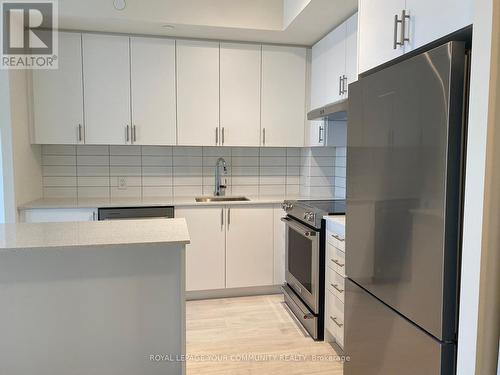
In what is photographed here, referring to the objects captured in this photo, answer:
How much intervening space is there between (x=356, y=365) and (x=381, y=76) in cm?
140

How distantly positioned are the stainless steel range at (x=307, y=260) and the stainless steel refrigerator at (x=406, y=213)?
2.11 ft

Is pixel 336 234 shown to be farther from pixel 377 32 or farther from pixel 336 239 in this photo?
pixel 377 32

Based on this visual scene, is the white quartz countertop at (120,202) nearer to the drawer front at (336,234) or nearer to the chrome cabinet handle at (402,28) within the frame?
the drawer front at (336,234)

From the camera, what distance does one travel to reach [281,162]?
389cm

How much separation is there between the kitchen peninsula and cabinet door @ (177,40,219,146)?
1.65 meters

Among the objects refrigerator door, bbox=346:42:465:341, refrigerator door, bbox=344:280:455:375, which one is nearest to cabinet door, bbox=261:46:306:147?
refrigerator door, bbox=346:42:465:341

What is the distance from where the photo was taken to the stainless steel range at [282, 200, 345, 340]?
8.51ft

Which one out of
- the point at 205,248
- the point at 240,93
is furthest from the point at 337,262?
the point at 240,93

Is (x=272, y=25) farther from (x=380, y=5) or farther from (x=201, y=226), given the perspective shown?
(x=201, y=226)

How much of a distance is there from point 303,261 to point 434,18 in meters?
1.88

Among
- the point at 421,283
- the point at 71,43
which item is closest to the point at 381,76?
the point at 421,283

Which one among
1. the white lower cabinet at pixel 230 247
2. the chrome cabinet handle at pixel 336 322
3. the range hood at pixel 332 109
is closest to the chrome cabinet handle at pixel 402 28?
the range hood at pixel 332 109

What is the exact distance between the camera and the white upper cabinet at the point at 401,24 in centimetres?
130

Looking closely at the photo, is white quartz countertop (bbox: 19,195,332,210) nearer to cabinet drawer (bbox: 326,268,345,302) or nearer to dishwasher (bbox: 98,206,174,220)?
dishwasher (bbox: 98,206,174,220)
